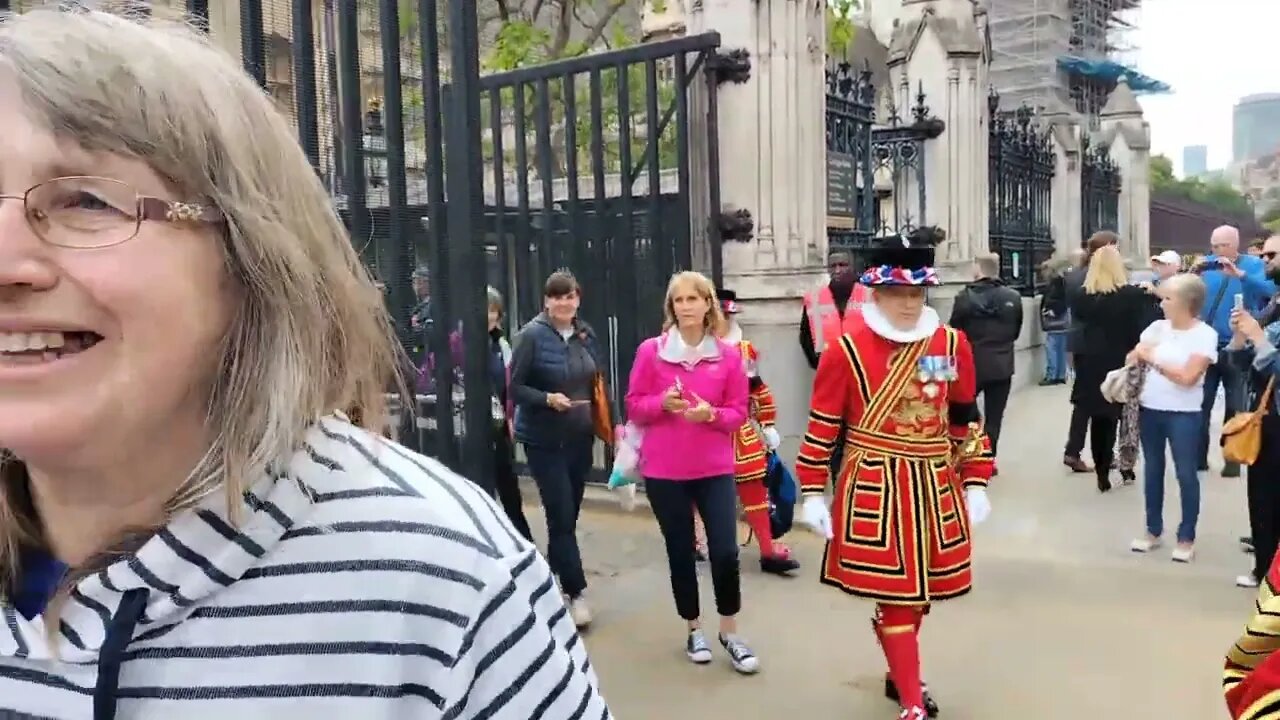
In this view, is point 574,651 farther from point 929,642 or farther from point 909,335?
point 929,642

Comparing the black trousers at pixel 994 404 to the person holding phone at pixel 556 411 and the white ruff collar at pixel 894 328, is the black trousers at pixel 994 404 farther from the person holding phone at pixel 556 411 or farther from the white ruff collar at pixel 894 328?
the white ruff collar at pixel 894 328

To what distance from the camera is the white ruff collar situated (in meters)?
4.22

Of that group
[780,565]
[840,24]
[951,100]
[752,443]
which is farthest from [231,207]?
[840,24]

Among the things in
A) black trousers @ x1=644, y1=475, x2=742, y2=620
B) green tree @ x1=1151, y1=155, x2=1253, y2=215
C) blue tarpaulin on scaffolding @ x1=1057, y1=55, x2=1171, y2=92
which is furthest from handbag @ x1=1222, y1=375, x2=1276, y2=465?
green tree @ x1=1151, y1=155, x2=1253, y2=215

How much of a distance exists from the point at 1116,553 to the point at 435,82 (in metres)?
5.79

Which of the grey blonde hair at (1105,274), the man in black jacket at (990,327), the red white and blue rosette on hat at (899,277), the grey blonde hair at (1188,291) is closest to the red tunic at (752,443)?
the red white and blue rosette on hat at (899,277)

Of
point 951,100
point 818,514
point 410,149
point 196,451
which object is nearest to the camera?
point 196,451

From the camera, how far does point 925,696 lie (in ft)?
14.8

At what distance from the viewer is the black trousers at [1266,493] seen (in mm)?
5598

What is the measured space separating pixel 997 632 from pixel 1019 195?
10682mm

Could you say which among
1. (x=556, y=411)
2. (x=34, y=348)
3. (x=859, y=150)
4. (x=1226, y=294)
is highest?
(x=859, y=150)

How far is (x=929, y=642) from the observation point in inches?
209

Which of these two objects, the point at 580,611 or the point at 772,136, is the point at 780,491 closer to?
the point at 580,611

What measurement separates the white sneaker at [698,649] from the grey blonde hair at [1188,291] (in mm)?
3729
